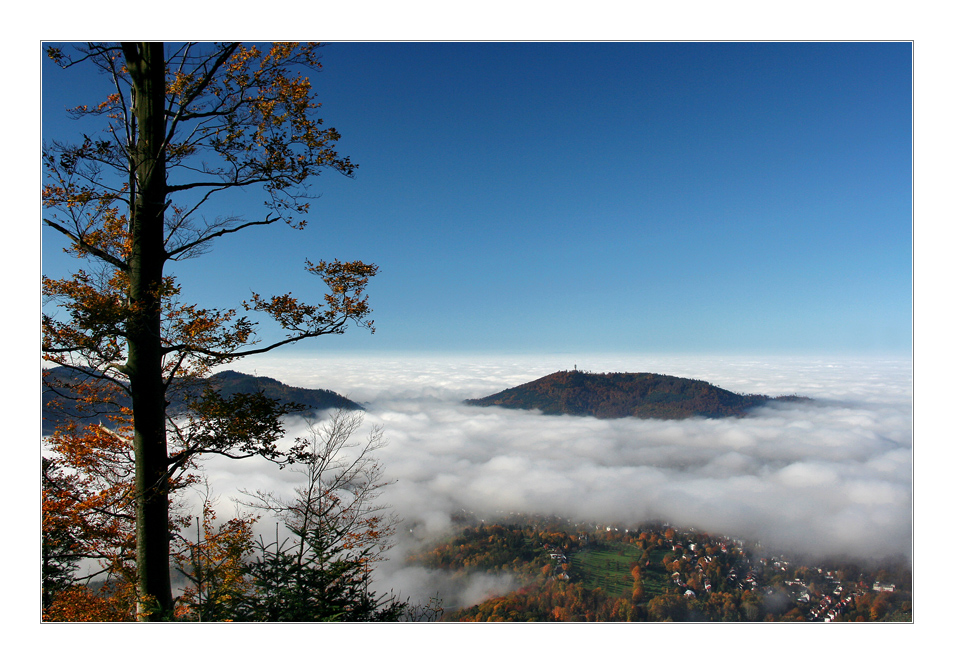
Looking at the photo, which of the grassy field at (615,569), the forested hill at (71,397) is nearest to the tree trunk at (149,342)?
the forested hill at (71,397)

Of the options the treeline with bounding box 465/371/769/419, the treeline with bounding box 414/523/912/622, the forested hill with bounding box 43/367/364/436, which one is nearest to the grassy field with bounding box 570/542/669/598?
the treeline with bounding box 414/523/912/622

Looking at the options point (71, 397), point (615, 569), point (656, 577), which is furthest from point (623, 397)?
point (71, 397)

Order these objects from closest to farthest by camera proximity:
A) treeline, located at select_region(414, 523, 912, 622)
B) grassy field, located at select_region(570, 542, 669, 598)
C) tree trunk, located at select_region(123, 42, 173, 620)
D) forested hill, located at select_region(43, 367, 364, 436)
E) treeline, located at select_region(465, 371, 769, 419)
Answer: tree trunk, located at select_region(123, 42, 173, 620)
forested hill, located at select_region(43, 367, 364, 436)
treeline, located at select_region(414, 523, 912, 622)
grassy field, located at select_region(570, 542, 669, 598)
treeline, located at select_region(465, 371, 769, 419)

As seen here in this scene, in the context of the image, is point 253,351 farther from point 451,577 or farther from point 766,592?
point 766,592

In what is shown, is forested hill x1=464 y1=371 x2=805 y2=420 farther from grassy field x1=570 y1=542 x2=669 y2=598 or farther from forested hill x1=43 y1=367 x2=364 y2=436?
forested hill x1=43 y1=367 x2=364 y2=436

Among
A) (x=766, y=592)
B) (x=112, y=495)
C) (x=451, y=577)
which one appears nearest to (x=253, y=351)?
(x=112, y=495)

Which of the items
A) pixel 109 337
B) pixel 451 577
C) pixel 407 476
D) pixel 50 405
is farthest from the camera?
pixel 407 476
